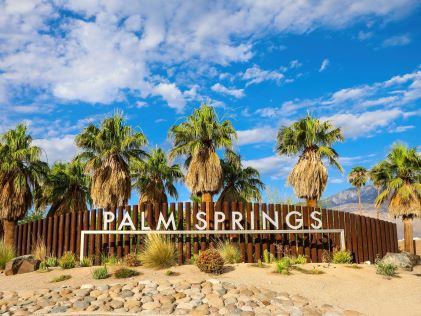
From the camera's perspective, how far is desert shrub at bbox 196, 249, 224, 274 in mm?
13227

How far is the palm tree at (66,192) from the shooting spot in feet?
99.3

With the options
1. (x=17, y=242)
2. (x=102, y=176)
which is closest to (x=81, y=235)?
(x=102, y=176)

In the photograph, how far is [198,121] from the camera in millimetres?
24172

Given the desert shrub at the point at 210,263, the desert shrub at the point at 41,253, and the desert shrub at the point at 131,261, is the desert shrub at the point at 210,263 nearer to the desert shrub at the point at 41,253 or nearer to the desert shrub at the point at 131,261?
the desert shrub at the point at 131,261

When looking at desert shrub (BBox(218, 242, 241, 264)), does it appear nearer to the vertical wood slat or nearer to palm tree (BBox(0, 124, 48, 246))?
the vertical wood slat

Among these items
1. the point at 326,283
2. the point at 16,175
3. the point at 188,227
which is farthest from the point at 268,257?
the point at 16,175

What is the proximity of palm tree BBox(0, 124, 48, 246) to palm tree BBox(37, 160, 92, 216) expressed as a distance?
5.21 m

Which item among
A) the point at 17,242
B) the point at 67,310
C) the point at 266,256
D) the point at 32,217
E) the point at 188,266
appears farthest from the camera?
the point at 32,217

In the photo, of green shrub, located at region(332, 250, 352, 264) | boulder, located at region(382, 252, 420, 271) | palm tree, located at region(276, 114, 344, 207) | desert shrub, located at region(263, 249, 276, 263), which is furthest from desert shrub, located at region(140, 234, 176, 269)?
palm tree, located at region(276, 114, 344, 207)

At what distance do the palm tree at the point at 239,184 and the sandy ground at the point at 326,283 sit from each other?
1709cm

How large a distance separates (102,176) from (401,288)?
48.6 ft

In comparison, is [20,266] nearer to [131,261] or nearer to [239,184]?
[131,261]

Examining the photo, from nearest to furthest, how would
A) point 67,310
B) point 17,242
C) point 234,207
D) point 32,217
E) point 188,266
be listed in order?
point 67,310 < point 188,266 < point 234,207 < point 17,242 < point 32,217

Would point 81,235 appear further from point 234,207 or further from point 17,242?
point 17,242
